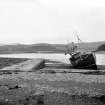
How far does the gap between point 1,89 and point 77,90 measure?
13.1 feet

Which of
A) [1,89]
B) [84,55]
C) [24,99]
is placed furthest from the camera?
[84,55]

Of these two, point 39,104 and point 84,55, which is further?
point 84,55

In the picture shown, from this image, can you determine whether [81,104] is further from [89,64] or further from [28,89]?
[89,64]

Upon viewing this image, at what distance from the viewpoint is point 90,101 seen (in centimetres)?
1066

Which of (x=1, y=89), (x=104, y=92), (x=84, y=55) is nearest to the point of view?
(x=104, y=92)

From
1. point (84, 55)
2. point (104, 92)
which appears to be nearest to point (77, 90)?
point (104, 92)

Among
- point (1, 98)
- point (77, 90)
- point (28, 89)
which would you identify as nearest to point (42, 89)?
point (28, 89)

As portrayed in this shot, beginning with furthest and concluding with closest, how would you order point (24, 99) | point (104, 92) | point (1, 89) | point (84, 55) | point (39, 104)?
point (84, 55) → point (1, 89) → point (104, 92) → point (24, 99) → point (39, 104)

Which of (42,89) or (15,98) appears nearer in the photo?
(15,98)

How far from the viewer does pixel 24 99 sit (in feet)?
34.9

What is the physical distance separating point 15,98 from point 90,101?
127 inches

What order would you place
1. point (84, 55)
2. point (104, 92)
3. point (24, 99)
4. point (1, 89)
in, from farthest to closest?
1. point (84, 55)
2. point (1, 89)
3. point (104, 92)
4. point (24, 99)

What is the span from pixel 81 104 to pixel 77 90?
2.61 m

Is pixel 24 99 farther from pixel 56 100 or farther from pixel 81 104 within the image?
pixel 81 104
